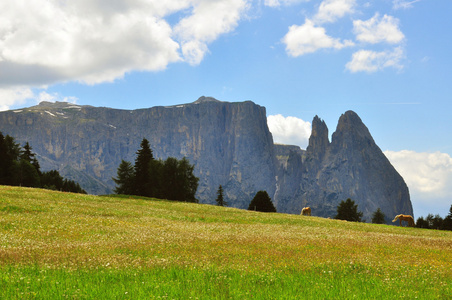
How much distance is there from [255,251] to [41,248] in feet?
31.6

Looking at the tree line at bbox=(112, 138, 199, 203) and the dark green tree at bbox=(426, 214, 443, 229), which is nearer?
the tree line at bbox=(112, 138, 199, 203)

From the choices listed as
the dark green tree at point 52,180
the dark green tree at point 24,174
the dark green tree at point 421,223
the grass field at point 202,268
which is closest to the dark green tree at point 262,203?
the dark green tree at point 421,223

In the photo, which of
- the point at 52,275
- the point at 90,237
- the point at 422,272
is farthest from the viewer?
the point at 90,237

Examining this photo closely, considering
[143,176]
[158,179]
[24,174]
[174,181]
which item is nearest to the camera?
[143,176]

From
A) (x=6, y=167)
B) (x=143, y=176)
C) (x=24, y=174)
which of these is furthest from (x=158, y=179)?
(x=6, y=167)

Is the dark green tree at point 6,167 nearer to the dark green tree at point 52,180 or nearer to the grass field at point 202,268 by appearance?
the dark green tree at point 52,180

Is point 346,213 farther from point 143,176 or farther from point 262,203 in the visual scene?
point 143,176

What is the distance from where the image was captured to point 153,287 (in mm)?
10516

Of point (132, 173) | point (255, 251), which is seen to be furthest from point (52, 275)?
point (132, 173)

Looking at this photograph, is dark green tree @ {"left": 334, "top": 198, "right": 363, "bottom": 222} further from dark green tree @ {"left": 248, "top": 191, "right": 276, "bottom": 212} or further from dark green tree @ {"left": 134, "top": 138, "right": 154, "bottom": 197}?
dark green tree @ {"left": 134, "top": 138, "right": 154, "bottom": 197}

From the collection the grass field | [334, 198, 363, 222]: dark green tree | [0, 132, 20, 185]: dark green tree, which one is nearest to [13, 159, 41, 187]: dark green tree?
[0, 132, 20, 185]: dark green tree

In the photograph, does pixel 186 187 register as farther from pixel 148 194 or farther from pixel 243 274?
pixel 243 274

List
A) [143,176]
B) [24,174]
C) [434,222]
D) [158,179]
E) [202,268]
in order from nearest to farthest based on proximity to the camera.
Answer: [202,268], [143,176], [158,179], [24,174], [434,222]

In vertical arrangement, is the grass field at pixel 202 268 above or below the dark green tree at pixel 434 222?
above
